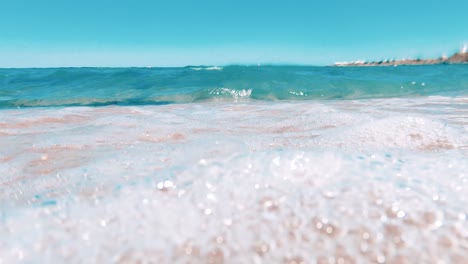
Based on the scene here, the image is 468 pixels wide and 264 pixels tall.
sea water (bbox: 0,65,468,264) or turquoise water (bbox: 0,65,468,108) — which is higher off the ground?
sea water (bbox: 0,65,468,264)

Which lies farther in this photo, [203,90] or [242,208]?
[203,90]

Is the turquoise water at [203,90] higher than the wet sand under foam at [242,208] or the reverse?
the reverse

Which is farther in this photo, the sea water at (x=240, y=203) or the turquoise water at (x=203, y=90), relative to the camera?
the turquoise water at (x=203, y=90)

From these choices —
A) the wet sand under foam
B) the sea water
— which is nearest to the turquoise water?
the sea water

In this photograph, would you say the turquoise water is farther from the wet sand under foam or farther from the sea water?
the wet sand under foam

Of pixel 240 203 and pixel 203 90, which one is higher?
pixel 240 203

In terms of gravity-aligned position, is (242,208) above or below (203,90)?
above

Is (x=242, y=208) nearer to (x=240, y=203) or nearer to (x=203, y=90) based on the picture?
(x=240, y=203)

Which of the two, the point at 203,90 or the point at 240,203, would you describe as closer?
the point at 240,203

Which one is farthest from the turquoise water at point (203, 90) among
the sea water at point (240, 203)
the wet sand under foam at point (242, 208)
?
the wet sand under foam at point (242, 208)

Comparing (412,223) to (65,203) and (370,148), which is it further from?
(65,203)

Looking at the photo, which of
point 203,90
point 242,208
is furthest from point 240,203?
point 203,90

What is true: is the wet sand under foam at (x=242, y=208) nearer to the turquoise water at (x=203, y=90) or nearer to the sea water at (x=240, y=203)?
the sea water at (x=240, y=203)

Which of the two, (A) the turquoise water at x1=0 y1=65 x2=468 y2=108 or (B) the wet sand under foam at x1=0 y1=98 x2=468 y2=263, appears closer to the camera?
(B) the wet sand under foam at x1=0 y1=98 x2=468 y2=263
